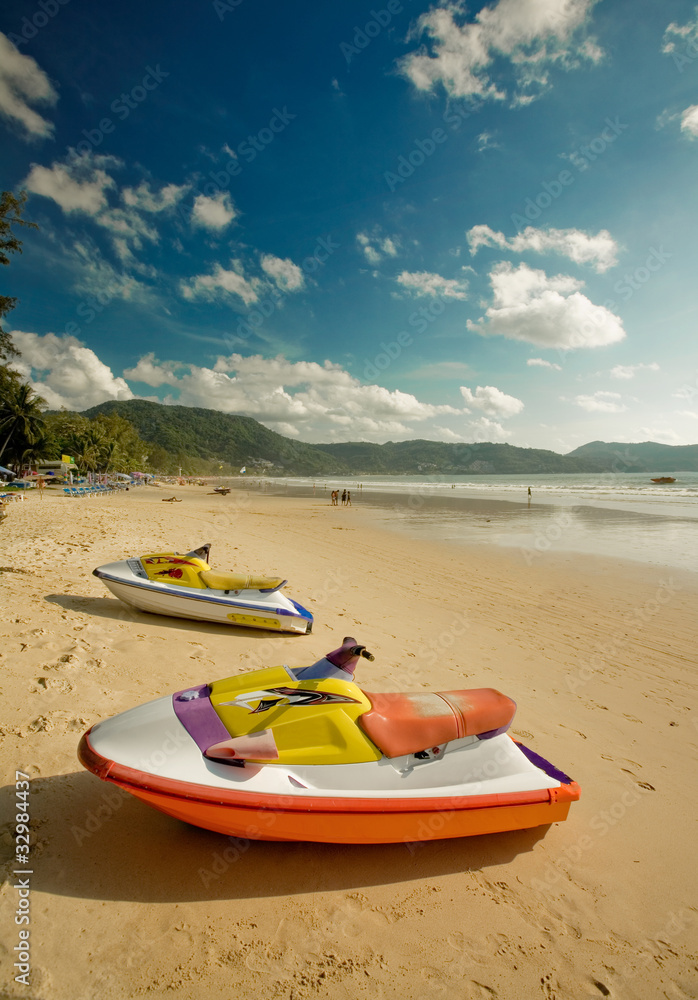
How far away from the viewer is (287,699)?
10.2 ft

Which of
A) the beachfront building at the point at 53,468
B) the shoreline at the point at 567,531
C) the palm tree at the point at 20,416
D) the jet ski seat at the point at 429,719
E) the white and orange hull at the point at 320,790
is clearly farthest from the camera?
the beachfront building at the point at 53,468

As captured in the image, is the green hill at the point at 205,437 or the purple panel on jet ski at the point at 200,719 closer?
the purple panel on jet ski at the point at 200,719

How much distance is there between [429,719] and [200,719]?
160cm

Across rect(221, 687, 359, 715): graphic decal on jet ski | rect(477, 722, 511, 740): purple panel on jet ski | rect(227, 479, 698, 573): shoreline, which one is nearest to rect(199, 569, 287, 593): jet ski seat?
rect(221, 687, 359, 715): graphic decal on jet ski

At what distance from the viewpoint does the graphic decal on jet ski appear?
308cm

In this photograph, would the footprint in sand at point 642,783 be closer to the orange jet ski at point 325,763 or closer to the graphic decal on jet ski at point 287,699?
the orange jet ski at point 325,763

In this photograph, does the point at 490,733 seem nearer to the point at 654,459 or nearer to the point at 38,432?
the point at 38,432

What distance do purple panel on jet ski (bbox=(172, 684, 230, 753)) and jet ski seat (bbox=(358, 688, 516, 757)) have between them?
97 cm

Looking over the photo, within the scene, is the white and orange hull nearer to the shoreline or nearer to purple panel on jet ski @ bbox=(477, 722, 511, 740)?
purple panel on jet ski @ bbox=(477, 722, 511, 740)

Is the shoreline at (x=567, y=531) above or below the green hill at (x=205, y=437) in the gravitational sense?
below

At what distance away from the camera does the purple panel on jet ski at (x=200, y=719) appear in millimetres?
2942

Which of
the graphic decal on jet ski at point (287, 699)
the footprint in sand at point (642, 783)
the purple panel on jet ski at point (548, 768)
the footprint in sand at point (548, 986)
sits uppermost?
the graphic decal on jet ski at point (287, 699)

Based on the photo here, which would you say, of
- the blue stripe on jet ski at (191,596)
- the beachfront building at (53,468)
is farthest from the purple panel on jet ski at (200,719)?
the beachfront building at (53,468)

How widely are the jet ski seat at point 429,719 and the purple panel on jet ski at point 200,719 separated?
38.2 inches
